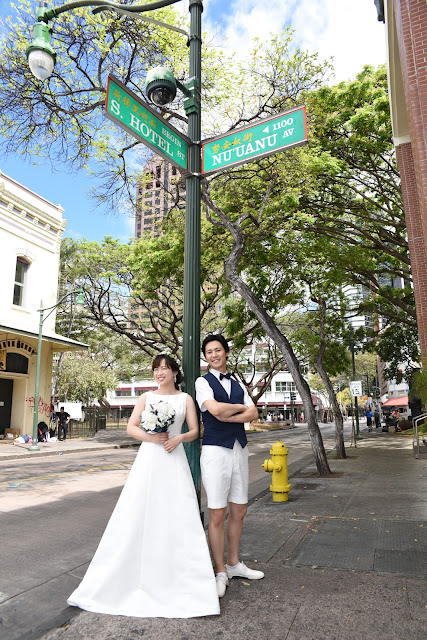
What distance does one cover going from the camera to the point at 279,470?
23.9ft

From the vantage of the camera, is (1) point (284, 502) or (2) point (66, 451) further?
(2) point (66, 451)

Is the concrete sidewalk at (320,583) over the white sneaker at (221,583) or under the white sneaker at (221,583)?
under

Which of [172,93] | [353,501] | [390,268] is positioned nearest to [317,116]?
[390,268]

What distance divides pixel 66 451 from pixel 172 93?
17.1m

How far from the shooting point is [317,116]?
13.3 metres

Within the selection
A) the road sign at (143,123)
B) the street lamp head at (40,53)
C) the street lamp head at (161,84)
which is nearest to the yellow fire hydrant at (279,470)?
the road sign at (143,123)

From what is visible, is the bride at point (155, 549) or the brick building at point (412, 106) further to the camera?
the brick building at point (412, 106)

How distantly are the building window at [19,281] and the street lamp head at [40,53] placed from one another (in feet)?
57.1

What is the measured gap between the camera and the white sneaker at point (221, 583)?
11.5 feet

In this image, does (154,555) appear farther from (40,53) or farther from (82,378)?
(82,378)

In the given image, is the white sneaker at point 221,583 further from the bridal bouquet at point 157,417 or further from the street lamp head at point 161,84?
the street lamp head at point 161,84

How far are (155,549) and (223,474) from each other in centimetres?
75

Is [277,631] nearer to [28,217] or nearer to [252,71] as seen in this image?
[252,71]

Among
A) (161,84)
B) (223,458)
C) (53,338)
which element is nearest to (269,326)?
(161,84)
